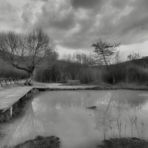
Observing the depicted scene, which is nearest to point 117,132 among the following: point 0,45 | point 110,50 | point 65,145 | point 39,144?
point 65,145

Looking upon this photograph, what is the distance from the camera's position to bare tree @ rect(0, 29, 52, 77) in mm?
18328

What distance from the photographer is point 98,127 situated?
3.46 meters

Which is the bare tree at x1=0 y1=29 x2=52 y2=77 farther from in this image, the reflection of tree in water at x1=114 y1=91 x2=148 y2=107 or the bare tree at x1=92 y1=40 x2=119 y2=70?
the reflection of tree in water at x1=114 y1=91 x2=148 y2=107

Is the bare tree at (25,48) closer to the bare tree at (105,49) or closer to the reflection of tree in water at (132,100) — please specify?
the bare tree at (105,49)

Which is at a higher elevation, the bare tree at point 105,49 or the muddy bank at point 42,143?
the bare tree at point 105,49

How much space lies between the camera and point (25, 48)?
62.4ft

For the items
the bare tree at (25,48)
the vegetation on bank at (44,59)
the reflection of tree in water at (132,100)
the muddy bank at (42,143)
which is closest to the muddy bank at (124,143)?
the muddy bank at (42,143)

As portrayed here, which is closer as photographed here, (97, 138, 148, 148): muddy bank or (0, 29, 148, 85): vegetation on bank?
(97, 138, 148, 148): muddy bank

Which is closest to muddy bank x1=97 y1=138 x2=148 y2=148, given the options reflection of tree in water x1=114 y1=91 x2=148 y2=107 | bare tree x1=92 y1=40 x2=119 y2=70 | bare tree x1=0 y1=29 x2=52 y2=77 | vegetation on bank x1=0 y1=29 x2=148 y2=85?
reflection of tree in water x1=114 y1=91 x2=148 y2=107

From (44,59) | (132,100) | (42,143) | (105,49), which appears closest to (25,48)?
(44,59)

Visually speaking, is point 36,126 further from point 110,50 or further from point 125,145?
point 110,50

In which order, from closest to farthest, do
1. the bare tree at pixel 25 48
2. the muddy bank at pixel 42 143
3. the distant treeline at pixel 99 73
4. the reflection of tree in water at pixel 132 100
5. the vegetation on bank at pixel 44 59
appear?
1. the muddy bank at pixel 42 143
2. the reflection of tree in water at pixel 132 100
3. the distant treeline at pixel 99 73
4. the vegetation on bank at pixel 44 59
5. the bare tree at pixel 25 48

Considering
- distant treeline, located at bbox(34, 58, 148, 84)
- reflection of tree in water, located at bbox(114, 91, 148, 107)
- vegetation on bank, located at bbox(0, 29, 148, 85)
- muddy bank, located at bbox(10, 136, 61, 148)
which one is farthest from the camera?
vegetation on bank, located at bbox(0, 29, 148, 85)

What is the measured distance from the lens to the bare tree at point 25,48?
1833cm
